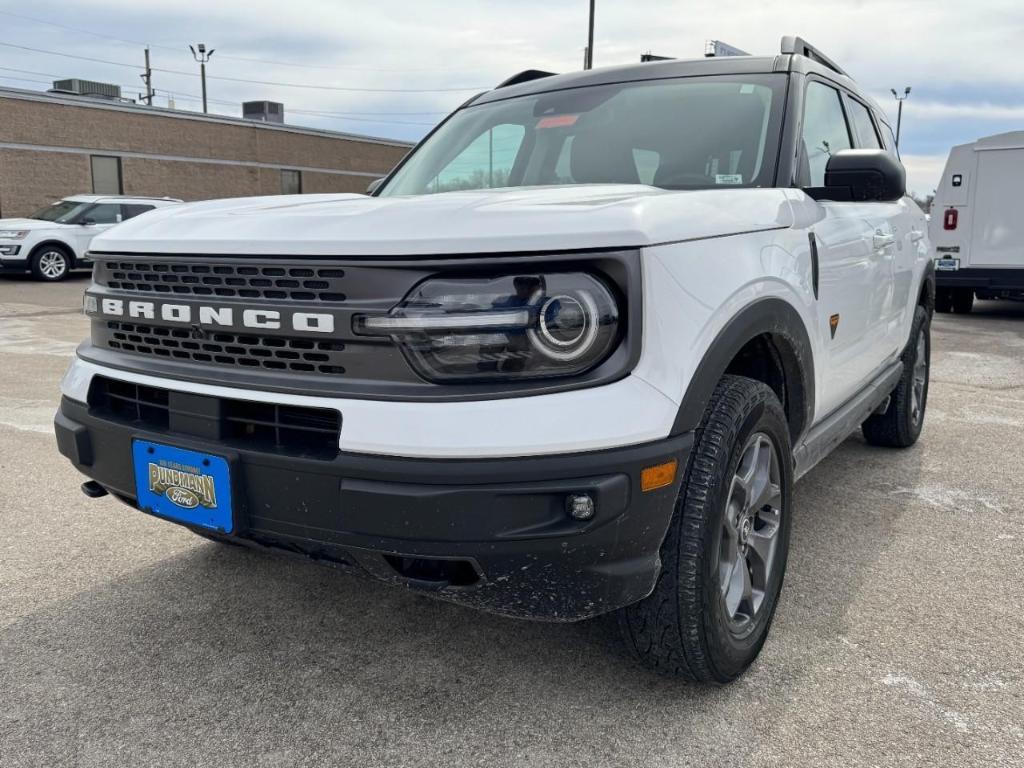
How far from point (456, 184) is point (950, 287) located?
10.9 m

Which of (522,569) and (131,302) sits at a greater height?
(131,302)

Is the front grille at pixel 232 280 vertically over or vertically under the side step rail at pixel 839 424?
over

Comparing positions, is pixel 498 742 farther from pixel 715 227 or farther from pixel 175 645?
pixel 715 227

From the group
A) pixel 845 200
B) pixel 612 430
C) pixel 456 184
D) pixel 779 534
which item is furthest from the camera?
pixel 456 184

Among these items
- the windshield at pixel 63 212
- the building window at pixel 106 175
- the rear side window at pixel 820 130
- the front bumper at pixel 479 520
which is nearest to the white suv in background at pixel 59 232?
the windshield at pixel 63 212

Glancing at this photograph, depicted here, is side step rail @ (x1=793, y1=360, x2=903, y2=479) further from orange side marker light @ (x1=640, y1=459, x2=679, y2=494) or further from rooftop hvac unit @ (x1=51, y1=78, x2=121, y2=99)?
rooftop hvac unit @ (x1=51, y1=78, x2=121, y2=99)

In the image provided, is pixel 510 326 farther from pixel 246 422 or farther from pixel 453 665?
pixel 453 665

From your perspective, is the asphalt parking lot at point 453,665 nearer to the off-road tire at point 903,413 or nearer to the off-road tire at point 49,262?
the off-road tire at point 903,413

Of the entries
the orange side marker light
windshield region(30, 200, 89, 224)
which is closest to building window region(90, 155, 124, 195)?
windshield region(30, 200, 89, 224)

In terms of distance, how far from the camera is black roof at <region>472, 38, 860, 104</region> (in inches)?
127

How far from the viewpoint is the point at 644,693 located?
7.87 ft

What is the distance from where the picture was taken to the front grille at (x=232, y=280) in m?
2.01

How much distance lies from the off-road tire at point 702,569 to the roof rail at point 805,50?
1.69 metres

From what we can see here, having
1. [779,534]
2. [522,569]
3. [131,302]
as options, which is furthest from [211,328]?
[779,534]
